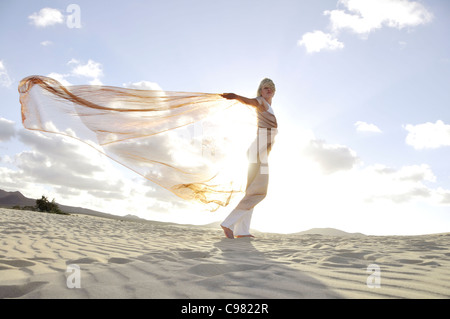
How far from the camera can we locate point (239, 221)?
20.1 feet

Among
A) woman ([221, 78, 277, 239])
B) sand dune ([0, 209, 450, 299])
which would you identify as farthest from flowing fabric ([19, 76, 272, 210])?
sand dune ([0, 209, 450, 299])

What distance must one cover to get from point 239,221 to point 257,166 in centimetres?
113

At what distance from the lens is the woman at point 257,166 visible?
603 cm

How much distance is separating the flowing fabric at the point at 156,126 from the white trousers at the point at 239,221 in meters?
0.39

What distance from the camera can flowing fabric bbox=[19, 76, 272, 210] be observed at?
553 cm

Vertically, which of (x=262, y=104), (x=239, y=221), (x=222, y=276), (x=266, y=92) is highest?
(x=266, y=92)

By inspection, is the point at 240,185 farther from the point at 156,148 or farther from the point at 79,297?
the point at 79,297

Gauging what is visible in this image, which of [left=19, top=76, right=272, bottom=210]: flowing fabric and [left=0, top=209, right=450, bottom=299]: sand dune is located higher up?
[left=19, top=76, right=272, bottom=210]: flowing fabric

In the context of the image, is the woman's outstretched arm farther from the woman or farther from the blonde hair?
the blonde hair

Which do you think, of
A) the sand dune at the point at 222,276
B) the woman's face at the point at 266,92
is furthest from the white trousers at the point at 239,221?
the sand dune at the point at 222,276

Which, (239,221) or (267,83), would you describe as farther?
(267,83)

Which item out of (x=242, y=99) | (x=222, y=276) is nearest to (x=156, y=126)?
(x=242, y=99)

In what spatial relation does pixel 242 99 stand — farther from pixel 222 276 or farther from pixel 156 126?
pixel 222 276
